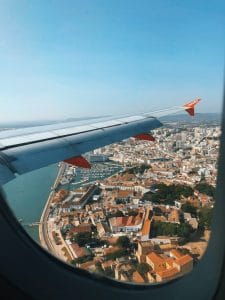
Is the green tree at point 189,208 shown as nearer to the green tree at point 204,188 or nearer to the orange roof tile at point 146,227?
the green tree at point 204,188

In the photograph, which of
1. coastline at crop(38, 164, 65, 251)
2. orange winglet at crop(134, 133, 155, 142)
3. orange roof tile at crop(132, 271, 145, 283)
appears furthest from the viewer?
orange winglet at crop(134, 133, 155, 142)

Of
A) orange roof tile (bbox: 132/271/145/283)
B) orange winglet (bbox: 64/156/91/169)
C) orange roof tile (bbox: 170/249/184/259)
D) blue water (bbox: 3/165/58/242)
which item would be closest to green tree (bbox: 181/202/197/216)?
orange roof tile (bbox: 170/249/184/259)

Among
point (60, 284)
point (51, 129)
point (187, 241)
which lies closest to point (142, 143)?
point (51, 129)

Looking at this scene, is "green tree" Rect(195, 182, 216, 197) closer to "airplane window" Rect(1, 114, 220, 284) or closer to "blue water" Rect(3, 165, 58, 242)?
"airplane window" Rect(1, 114, 220, 284)

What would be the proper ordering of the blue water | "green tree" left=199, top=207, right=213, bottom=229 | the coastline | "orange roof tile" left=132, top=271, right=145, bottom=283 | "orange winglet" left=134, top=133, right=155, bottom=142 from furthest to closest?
"orange winglet" left=134, top=133, right=155, bottom=142
the coastline
the blue water
"orange roof tile" left=132, top=271, right=145, bottom=283
"green tree" left=199, top=207, right=213, bottom=229

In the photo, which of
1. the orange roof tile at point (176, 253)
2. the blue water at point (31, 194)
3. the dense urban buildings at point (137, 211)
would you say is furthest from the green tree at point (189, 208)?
the blue water at point (31, 194)

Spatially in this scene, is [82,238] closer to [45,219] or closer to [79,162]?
[45,219]

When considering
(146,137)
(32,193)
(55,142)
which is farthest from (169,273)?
(146,137)

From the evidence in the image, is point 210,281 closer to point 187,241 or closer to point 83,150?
point 187,241
